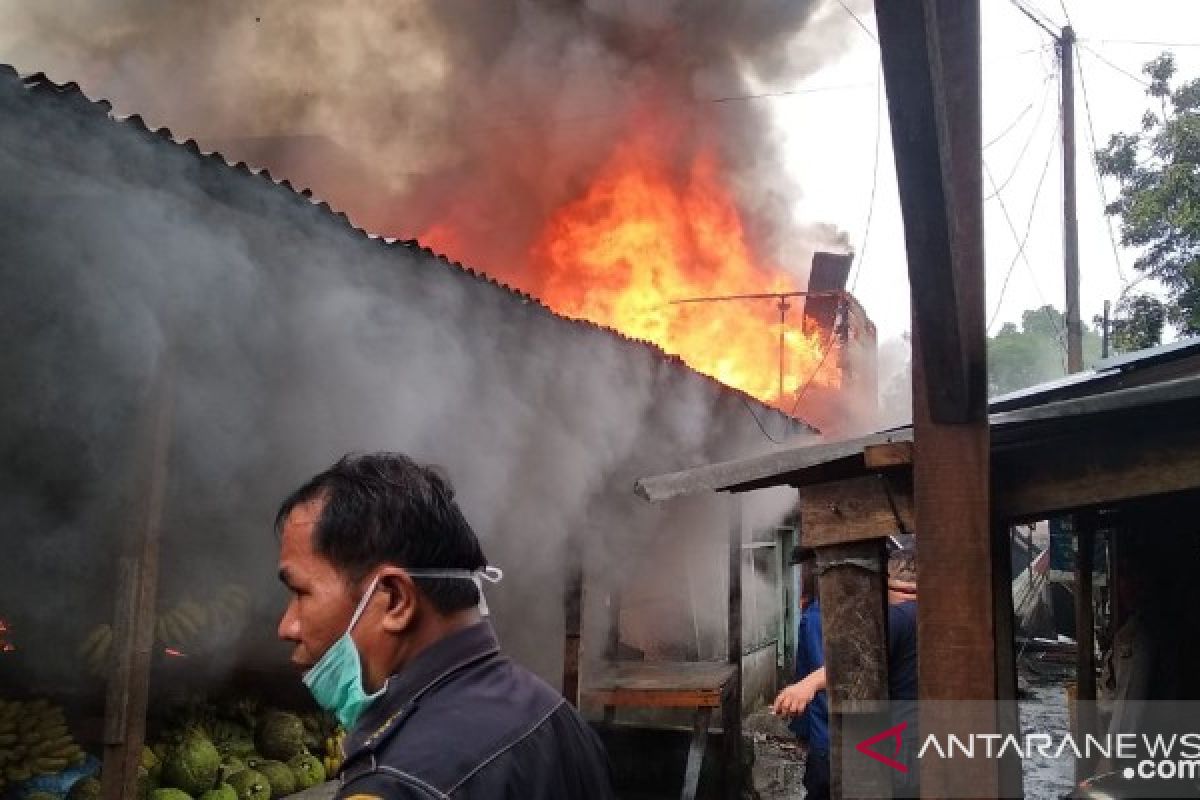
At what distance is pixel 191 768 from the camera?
499 centimetres

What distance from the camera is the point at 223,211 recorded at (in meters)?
4.11

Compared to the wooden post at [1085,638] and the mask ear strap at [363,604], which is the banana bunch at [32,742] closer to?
the mask ear strap at [363,604]

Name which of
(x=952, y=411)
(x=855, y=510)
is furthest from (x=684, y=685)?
(x=952, y=411)

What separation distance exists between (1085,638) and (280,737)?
6.09m

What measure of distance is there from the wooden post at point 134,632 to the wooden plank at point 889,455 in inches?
140

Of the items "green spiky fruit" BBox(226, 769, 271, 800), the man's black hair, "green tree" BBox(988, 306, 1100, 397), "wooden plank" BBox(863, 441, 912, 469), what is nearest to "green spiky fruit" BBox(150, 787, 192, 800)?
"green spiky fruit" BBox(226, 769, 271, 800)

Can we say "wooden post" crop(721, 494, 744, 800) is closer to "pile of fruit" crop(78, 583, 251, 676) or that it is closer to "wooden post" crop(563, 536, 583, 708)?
"wooden post" crop(563, 536, 583, 708)

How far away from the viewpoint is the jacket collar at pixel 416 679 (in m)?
1.64

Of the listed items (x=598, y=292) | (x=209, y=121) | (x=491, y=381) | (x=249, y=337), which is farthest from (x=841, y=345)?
(x=249, y=337)

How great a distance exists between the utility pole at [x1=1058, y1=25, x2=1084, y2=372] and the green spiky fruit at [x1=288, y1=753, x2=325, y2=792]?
1368 centimetres

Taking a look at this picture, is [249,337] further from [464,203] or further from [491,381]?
[464,203]

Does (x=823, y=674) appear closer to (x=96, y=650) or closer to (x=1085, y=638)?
(x=1085, y=638)

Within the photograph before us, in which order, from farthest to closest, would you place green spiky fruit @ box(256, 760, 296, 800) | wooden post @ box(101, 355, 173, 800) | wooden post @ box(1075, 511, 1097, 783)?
wooden post @ box(1075, 511, 1097, 783), green spiky fruit @ box(256, 760, 296, 800), wooden post @ box(101, 355, 173, 800)

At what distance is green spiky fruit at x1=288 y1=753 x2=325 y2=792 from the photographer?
18.6 ft
